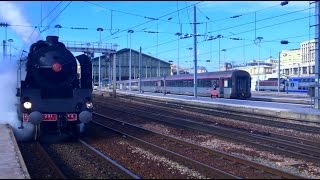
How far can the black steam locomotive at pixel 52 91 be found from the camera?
1328 centimetres

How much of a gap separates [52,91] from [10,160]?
412 cm

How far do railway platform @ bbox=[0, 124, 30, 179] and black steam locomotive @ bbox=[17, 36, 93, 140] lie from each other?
0.93 meters

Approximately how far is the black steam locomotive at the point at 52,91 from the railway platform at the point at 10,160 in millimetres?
928

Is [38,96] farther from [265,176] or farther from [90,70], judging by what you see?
[265,176]

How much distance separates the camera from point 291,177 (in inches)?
344

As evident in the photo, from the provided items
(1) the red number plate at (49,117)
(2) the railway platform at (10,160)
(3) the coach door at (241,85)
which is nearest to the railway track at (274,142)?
(1) the red number plate at (49,117)

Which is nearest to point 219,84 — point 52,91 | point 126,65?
point 52,91

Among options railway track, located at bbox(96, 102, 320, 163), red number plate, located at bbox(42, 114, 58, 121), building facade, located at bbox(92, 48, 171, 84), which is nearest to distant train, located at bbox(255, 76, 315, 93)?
building facade, located at bbox(92, 48, 171, 84)

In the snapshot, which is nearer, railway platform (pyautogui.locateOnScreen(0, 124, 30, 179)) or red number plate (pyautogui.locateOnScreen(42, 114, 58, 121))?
railway platform (pyautogui.locateOnScreen(0, 124, 30, 179))

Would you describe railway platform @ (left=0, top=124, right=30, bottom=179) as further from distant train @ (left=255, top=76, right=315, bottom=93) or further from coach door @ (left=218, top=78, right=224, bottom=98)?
distant train @ (left=255, top=76, right=315, bottom=93)

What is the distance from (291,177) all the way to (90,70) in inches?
330

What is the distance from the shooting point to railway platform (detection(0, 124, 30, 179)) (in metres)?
8.38

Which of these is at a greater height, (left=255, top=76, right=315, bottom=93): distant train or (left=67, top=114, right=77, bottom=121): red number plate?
(left=255, top=76, right=315, bottom=93): distant train

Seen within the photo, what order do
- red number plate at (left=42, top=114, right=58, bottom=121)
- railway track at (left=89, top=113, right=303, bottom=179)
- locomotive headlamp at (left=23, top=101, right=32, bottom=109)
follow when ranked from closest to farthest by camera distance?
railway track at (left=89, top=113, right=303, bottom=179) → locomotive headlamp at (left=23, top=101, right=32, bottom=109) → red number plate at (left=42, top=114, right=58, bottom=121)
